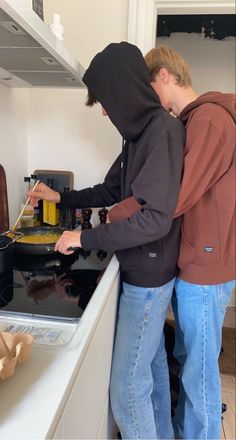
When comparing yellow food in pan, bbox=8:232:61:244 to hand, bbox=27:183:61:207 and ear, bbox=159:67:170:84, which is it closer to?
A: hand, bbox=27:183:61:207

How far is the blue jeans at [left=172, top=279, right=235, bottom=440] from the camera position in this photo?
108 cm

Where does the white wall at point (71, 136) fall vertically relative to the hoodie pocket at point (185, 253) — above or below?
above

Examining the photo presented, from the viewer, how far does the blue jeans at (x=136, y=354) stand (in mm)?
1044

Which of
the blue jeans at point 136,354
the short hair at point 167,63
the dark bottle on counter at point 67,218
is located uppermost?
the short hair at point 167,63

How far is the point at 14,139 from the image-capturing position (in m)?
1.48

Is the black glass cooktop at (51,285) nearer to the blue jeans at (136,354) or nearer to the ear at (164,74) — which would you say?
the blue jeans at (136,354)

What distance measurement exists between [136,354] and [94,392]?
245 mm

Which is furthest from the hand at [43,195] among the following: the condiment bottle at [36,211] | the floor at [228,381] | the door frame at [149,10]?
the floor at [228,381]

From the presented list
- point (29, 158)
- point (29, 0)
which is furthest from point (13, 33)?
point (29, 158)

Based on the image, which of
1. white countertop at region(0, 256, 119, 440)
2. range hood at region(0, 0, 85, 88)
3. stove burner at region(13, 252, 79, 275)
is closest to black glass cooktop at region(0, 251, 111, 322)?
stove burner at region(13, 252, 79, 275)

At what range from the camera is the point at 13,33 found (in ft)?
2.51

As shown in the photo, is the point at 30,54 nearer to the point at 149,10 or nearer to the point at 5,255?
the point at 5,255

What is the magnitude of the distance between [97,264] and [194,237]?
335 mm

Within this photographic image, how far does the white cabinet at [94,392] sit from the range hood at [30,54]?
640 mm
